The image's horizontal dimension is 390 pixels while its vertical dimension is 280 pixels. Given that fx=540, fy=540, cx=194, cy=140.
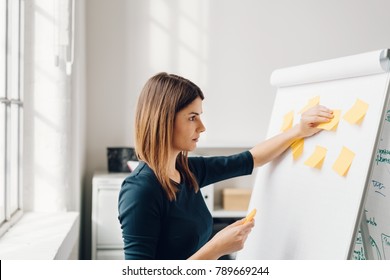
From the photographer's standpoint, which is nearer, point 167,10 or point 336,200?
point 336,200

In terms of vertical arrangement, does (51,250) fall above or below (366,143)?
below

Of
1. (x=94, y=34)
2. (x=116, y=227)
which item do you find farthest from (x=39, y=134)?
(x=94, y=34)

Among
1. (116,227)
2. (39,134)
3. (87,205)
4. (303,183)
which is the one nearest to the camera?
(303,183)

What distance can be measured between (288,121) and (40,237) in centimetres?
112

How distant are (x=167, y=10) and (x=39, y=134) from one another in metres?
1.41

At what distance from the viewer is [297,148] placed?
1.74m

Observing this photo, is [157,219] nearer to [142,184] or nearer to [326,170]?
[142,184]

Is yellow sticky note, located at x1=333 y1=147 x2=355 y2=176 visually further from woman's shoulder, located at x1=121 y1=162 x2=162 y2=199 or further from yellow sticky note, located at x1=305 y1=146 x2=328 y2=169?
woman's shoulder, located at x1=121 y1=162 x2=162 y2=199

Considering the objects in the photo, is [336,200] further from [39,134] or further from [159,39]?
[159,39]

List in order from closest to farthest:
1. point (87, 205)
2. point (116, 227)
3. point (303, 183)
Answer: point (303, 183) → point (116, 227) → point (87, 205)

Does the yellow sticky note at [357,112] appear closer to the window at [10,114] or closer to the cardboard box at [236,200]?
the window at [10,114]

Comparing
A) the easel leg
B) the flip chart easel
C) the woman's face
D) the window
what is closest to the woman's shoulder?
the woman's face

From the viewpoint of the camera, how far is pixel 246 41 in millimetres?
3742
